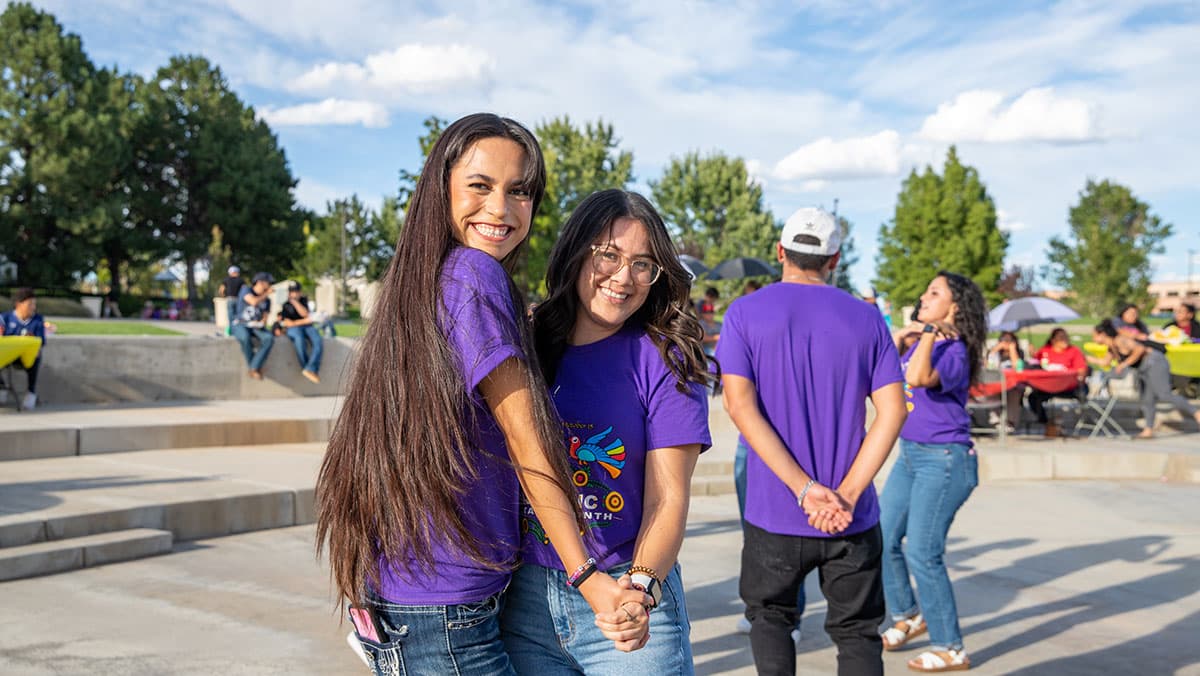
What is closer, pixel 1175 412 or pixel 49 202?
pixel 1175 412

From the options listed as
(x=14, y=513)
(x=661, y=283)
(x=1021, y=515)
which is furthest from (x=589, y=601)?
(x=1021, y=515)

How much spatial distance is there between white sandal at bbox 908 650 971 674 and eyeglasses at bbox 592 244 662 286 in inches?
135

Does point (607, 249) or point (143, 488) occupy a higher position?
point (607, 249)

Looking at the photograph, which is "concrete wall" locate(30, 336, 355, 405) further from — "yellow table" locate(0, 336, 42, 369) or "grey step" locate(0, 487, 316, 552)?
"grey step" locate(0, 487, 316, 552)

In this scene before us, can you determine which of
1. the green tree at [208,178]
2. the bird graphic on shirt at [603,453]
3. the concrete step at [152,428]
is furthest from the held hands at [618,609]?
the green tree at [208,178]

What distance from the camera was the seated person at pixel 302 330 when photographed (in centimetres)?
1395

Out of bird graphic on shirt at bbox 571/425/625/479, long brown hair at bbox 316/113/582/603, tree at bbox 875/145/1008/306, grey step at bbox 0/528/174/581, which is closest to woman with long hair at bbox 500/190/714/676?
bird graphic on shirt at bbox 571/425/625/479

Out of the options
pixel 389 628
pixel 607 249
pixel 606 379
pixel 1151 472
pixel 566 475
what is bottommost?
pixel 1151 472

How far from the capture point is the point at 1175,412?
53.4 feet

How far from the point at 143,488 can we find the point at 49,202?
46841mm

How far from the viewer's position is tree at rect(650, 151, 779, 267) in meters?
64.8

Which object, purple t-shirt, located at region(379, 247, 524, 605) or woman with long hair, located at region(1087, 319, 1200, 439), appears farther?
woman with long hair, located at region(1087, 319, 1200, 439)

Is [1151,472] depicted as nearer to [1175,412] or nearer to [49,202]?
[1175,412]

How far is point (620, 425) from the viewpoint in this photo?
214 centimetres
